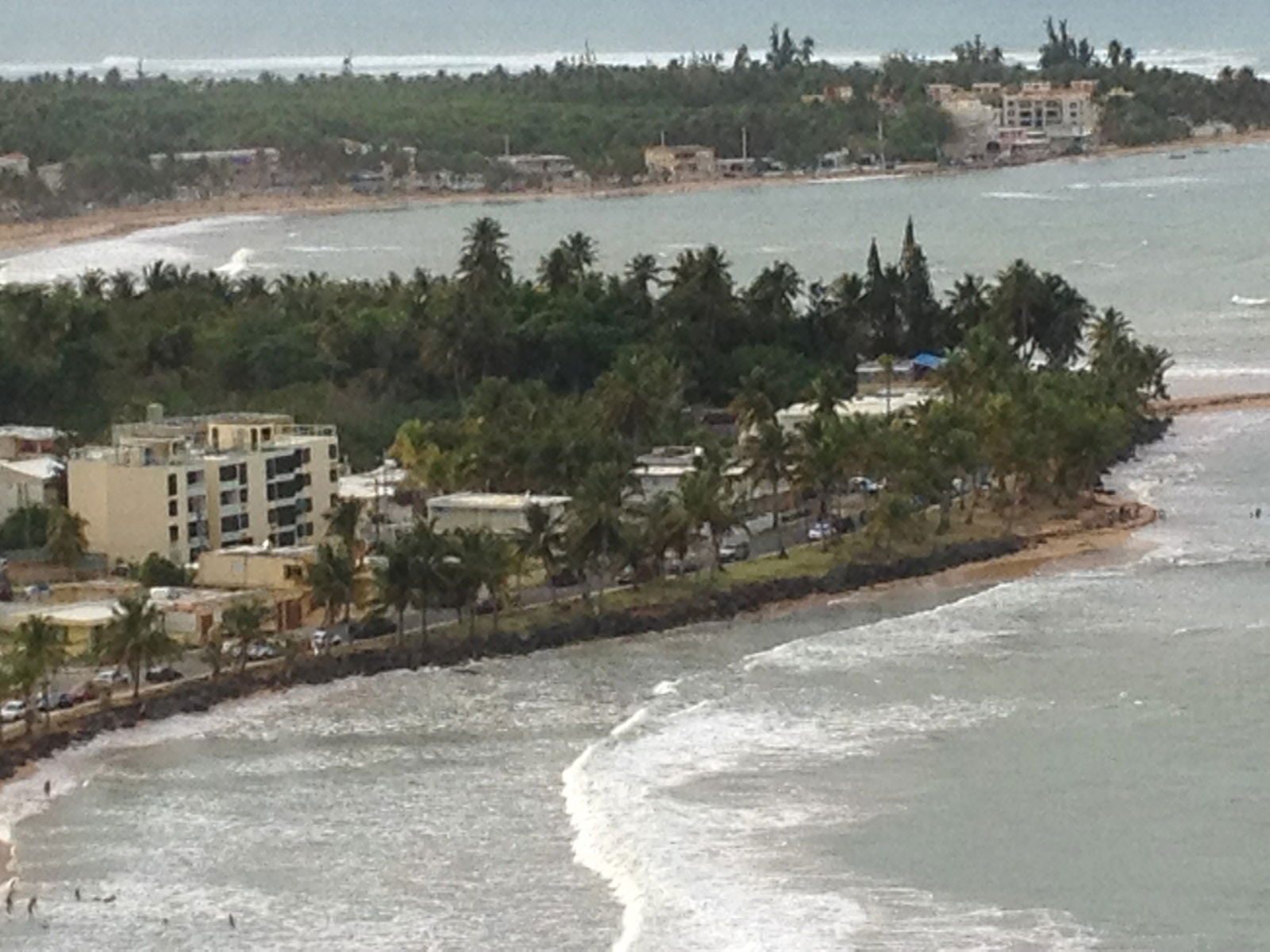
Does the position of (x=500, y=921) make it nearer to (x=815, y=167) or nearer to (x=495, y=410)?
(x=495, y=410)

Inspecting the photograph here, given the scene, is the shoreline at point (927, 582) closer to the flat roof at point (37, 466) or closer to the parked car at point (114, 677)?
the parked car at point (114, 677)

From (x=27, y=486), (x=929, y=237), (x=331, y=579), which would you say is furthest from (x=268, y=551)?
(x=929, y=237)

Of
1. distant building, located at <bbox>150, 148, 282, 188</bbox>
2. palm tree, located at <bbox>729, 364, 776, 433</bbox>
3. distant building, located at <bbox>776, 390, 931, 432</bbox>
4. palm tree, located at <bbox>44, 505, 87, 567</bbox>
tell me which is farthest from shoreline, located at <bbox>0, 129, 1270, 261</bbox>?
palm tree, located at <bbox>44, 505, 87, 567</bbox>

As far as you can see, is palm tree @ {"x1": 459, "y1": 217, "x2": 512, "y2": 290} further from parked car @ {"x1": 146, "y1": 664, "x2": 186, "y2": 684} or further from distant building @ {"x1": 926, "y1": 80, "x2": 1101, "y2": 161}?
distant building @ {"x1": 926, "y1": 80, "x2": 1101, "y2": 161}

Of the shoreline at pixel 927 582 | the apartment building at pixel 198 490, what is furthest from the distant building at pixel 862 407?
the apartment building at pixel 198 490

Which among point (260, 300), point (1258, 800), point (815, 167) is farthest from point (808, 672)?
point (815, 167)

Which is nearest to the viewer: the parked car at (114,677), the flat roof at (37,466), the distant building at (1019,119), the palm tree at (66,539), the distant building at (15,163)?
the parked car at (114,677)
